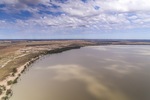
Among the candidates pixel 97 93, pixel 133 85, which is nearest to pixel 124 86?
pixel 133 85

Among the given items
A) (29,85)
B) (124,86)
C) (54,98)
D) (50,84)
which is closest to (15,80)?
(29,85)

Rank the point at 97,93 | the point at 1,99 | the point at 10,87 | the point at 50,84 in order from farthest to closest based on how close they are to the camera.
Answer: the point at 50,84
the point at 10,87
the point at 97,93
the point at 1,99

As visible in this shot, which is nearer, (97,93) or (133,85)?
(97,93)

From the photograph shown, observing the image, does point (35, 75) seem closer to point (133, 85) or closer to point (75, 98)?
point (75, 98)

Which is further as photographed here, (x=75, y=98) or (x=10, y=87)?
(x=10, y=87)

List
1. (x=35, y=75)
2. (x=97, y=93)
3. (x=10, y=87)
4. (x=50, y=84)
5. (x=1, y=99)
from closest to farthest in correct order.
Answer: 1. (x=1, y=99)
2. (x=97, y=93)
3. (x=10, y=87)
4. (x=50, y=84)
5. (x=35, y=75)

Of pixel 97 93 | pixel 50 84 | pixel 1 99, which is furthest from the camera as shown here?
pixel 50 84

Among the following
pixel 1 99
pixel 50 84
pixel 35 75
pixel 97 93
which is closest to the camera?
pixel 1 99

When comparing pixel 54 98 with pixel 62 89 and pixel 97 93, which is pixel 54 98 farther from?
pixel 97 93
